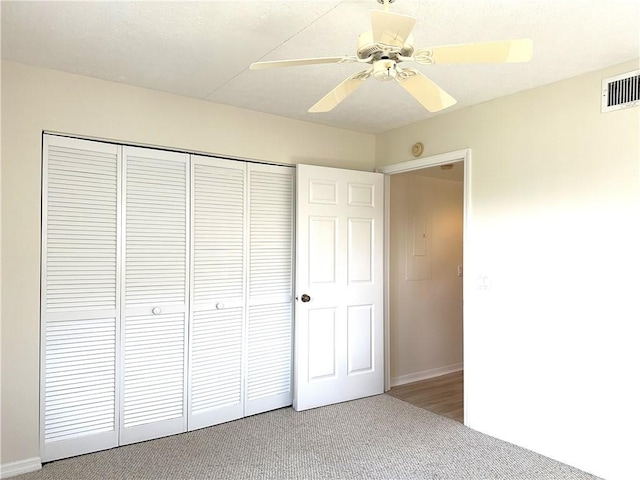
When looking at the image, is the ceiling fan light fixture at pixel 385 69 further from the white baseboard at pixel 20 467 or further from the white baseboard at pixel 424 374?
the white baseboard at pixel 424 374

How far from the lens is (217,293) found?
337 cm

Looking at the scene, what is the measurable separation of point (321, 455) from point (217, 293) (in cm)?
136

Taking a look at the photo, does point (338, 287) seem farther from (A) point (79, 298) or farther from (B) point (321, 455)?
(A) point (79, 298)

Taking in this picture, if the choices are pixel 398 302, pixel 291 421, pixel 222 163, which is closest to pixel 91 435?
pixel 291 421

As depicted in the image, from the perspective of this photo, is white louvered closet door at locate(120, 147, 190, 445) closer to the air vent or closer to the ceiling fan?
the ceiling fan

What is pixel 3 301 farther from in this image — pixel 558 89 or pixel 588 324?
pixel 558 89

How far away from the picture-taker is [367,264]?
4.03m

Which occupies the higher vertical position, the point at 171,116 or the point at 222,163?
the point at 171,116

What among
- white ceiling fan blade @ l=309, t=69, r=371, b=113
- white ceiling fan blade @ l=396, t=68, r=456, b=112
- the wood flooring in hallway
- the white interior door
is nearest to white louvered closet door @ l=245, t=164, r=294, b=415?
the white interior door

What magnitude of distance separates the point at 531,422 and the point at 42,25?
144 inches

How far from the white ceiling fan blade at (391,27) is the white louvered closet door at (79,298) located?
7.10 ft

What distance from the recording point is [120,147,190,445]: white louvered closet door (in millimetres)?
2998

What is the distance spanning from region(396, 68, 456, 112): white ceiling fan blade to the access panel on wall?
1902 millimetres

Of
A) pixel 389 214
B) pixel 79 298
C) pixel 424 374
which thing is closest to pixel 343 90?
pixel 79 298
